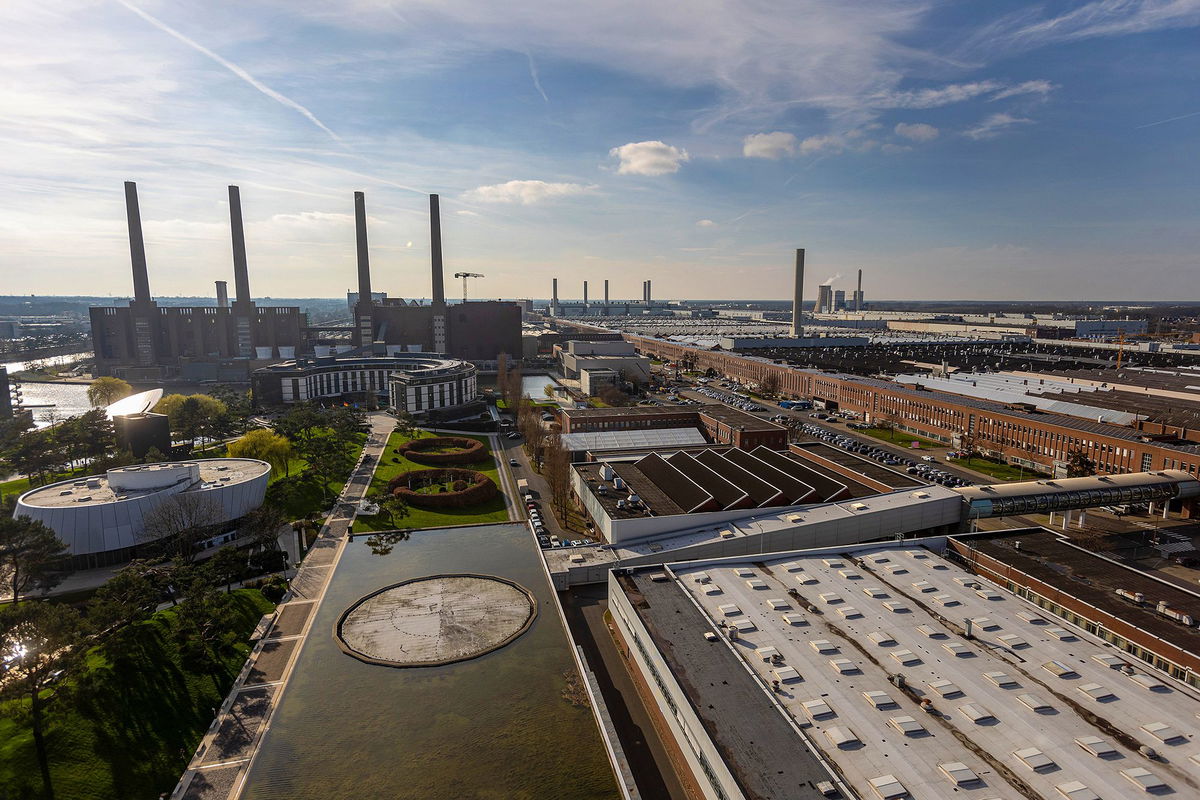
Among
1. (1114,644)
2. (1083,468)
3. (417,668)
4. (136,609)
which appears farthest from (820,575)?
(1083,468)

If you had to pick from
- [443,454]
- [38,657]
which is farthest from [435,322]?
[38,657]

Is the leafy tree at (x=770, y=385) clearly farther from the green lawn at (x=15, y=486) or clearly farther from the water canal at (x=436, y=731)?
the green lawn at (x=15, y=486)

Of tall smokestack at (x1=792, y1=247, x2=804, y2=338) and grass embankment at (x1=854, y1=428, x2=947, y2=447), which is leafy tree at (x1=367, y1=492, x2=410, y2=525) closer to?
grass embankment at (x1=854, y1=428, x2=947, y2=447)

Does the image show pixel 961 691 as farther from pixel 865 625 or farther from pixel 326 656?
pixel 326 656

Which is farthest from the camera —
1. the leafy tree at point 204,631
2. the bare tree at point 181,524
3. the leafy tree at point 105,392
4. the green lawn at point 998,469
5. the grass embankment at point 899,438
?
the leafy tree at point 105,392

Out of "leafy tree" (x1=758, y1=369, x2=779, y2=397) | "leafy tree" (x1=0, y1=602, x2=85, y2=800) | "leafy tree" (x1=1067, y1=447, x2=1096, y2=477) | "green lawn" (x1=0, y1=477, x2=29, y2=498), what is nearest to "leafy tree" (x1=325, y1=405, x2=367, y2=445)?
"green lawn" (x1=0, y1=477, x2=29, y2=498)

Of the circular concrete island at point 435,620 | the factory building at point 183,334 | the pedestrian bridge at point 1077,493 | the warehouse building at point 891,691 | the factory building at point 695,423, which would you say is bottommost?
the circular concrete island at point 435,620

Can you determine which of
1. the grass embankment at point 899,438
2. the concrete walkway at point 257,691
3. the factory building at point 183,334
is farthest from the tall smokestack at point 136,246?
the grass embankment at point 899,438

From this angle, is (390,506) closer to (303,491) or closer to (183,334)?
(303,491)

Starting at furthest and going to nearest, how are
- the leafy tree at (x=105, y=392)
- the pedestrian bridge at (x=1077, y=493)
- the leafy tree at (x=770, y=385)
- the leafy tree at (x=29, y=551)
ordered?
the leafy tree at (x=770, y=385) → the leafy tree at (x=105, y=392) → the pedestrian bridge at (x=1077, y=493) → the leafy tree at (x=29, y=551)
